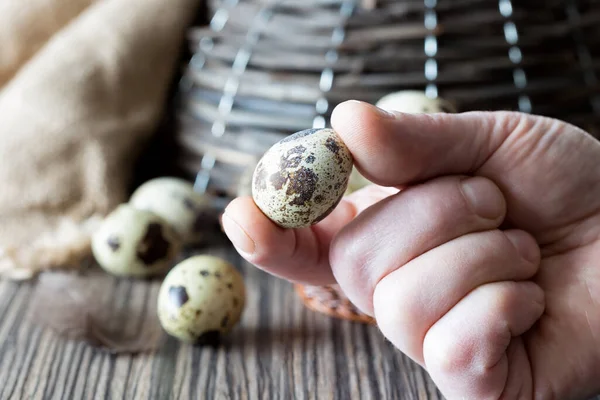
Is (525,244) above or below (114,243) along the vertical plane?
above

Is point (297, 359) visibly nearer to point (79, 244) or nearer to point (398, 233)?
point (398, 233)

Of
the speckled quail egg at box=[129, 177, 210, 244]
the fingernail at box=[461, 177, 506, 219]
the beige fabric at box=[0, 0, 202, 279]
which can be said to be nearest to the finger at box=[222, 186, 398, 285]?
the fingernail at box=[461, 177, 506, 219]

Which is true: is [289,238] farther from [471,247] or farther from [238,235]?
[471,247]

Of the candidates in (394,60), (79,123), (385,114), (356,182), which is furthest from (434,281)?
(79,123)

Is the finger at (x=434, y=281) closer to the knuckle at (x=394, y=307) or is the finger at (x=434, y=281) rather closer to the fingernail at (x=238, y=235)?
the knuckle at (x=394, y=307)

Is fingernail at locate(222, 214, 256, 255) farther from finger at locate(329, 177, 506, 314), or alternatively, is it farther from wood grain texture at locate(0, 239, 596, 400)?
wood grain texture at locate(0, 239, 596, 400)

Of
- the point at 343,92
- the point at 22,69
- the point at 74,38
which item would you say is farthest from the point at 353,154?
the point at 22,69
